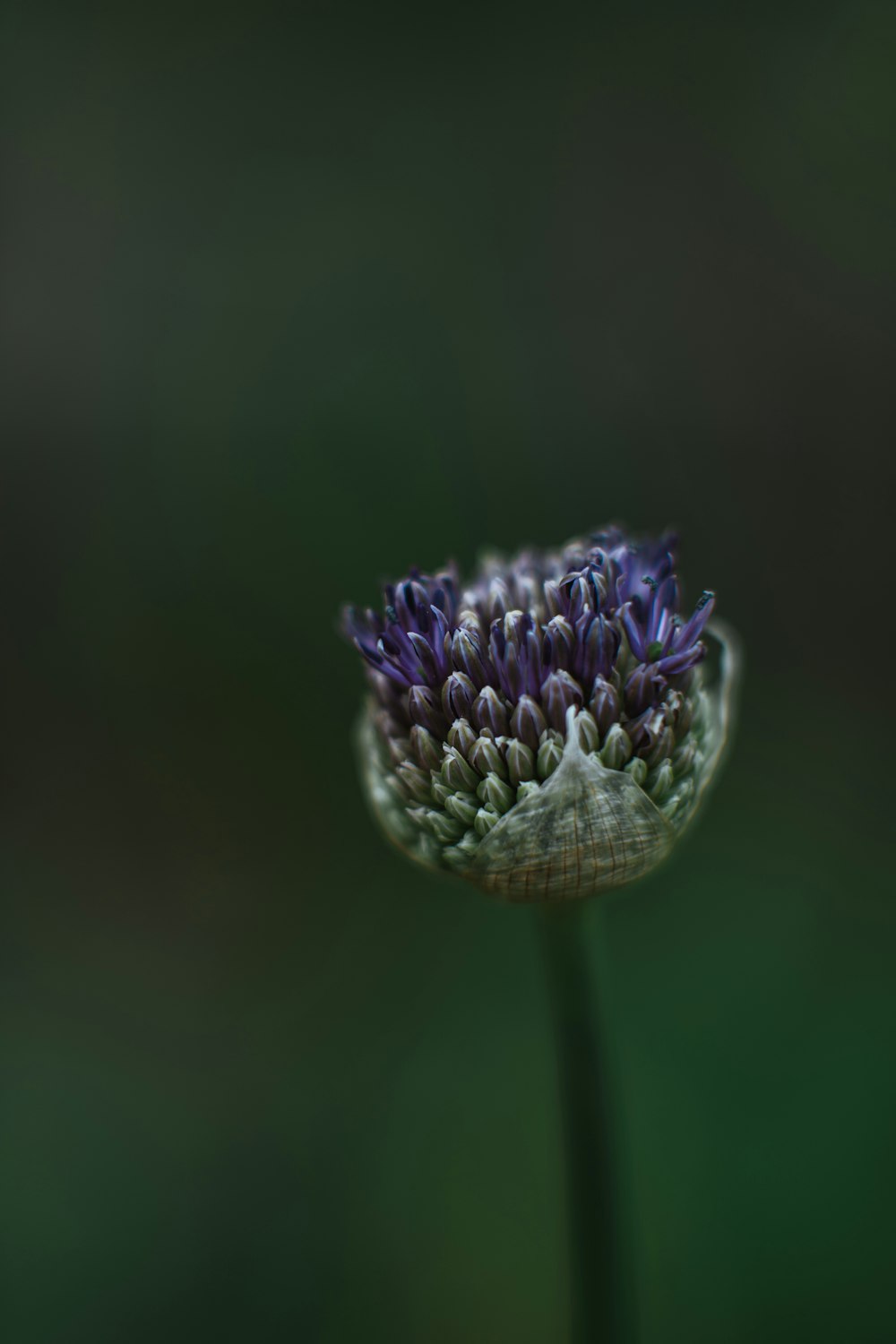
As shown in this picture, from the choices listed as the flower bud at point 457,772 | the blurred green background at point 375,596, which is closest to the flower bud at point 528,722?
the flower bud at point 457,772

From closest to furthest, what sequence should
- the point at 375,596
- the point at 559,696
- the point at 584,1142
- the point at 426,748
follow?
the point at 559,696, the point at 426,748, the point at 584,1142, the point at 375,596

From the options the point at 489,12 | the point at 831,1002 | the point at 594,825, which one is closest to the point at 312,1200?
the point at 831,1002

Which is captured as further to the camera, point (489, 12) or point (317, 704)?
point (489, 12)

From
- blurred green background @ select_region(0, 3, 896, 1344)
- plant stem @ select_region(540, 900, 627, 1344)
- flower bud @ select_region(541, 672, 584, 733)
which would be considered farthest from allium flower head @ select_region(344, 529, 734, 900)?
blurred green background @ select_region(0, 3, 896, 1344)

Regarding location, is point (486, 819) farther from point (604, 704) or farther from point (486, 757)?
point (604, 704)

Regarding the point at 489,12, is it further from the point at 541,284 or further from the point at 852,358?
the point at 852,358

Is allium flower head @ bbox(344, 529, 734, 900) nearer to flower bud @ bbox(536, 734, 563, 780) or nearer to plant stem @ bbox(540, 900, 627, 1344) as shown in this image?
flower bud @ bbox(536, 734, 563, 780)

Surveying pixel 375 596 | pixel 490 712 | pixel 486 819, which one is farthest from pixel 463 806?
pixel 375 596
